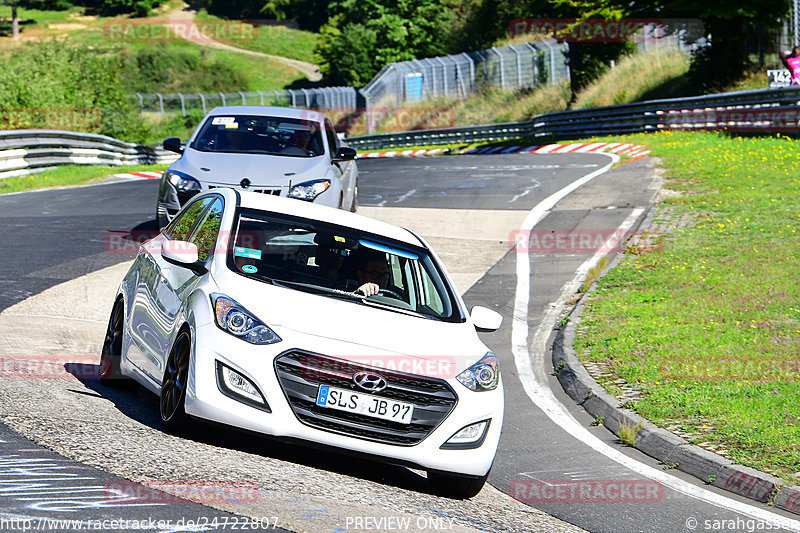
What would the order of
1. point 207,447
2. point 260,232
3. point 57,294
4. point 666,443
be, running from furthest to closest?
point 57,294
point 666,443
point 260,232
point 207,447

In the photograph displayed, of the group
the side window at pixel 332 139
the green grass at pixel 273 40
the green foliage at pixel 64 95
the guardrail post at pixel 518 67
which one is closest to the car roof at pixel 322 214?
the side window at pixel 332 139

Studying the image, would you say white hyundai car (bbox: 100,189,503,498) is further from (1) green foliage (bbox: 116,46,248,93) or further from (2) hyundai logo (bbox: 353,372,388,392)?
(1) green foliage (bbox: 116,46,248,93)

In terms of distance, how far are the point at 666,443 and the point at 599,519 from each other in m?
1.71

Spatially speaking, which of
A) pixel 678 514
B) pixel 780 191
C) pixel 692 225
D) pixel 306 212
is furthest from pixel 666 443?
pixel 780 191

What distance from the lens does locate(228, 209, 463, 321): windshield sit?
284 inches

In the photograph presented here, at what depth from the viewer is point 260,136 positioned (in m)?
14.7

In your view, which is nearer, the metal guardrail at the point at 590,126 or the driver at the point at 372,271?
the driver at the point at 372,271

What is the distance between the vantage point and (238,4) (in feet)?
422

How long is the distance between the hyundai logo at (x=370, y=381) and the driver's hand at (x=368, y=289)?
1.11 meters

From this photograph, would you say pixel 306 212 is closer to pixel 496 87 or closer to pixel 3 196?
pixel 3 196

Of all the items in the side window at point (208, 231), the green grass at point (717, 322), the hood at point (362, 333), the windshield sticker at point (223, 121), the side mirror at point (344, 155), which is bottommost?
the green grass at point (717, 322)

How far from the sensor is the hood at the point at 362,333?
6.34m

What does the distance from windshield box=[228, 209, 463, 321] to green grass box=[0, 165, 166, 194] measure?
18.6 m

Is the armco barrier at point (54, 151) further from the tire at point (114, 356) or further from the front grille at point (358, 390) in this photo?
the front grille at point (358, 390)
